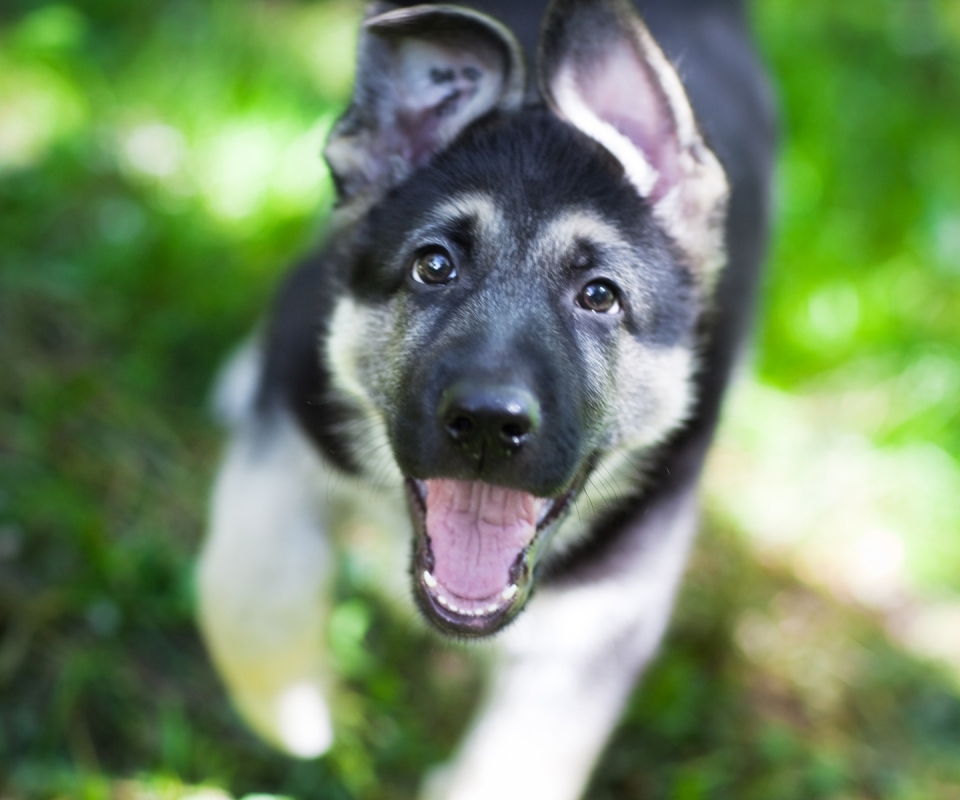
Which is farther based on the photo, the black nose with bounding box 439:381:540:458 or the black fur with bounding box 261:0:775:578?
the black fur with bounding box 261:0:775:578

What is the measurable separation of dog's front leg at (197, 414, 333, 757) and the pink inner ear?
1.10m

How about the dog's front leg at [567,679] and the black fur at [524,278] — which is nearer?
the black fur at [524,278]

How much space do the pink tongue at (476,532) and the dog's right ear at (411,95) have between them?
79 cm

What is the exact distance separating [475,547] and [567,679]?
53cm

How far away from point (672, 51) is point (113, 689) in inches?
94.0

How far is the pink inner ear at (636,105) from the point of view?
2666mm

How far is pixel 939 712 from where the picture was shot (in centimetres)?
411

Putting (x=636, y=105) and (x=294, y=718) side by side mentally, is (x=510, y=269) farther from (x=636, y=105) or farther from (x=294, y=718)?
(x=294, y=718)

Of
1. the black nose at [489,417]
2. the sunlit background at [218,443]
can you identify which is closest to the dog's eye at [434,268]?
the black nose at [489,417]

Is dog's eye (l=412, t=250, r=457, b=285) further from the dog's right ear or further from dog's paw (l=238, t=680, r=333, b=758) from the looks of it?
dog's paw (l=238, t=680, r=333, b=758)

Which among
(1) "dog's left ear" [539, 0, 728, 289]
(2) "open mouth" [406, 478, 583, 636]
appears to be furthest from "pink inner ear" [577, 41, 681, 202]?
(2) "open mouth" [406, 478, 583, 636]

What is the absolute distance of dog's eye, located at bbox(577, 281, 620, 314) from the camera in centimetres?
270

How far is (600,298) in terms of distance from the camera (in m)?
2.72

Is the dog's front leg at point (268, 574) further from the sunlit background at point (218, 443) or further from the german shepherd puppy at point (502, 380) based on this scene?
the sunlit background at point (218, 443)
